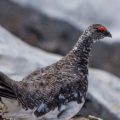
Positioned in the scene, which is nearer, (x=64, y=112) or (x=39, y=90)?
(x=39, y=90)

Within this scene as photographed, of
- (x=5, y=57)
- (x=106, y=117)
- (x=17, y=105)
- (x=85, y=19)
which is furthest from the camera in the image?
(x=85, y=19)

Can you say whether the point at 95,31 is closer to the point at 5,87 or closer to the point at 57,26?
the point at 5,87

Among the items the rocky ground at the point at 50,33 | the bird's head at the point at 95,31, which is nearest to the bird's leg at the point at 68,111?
the bird's head at the point at 95,31

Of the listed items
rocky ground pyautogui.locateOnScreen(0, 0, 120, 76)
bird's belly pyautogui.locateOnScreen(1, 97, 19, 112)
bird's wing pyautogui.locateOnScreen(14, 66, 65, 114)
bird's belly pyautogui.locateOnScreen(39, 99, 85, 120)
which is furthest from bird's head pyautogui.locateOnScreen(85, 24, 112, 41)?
rocky ground pyautogui.locateOnScreen(0, 0, 120, 76)

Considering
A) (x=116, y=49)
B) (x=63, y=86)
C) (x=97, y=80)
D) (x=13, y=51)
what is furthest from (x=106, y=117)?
(x=116, y=49)

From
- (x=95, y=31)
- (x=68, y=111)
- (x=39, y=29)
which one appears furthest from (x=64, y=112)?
(x=39, y=29)

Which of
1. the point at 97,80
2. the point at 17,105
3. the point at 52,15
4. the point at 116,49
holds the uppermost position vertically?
the point at 52,15

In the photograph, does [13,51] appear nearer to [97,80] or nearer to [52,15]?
[97,80]
